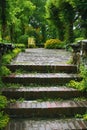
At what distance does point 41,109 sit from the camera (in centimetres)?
546

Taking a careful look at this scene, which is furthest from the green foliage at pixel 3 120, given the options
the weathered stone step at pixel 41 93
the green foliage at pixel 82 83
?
the green foliage at pixel 82 83

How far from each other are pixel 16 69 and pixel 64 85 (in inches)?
60.6

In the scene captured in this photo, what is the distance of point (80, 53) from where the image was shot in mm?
7387

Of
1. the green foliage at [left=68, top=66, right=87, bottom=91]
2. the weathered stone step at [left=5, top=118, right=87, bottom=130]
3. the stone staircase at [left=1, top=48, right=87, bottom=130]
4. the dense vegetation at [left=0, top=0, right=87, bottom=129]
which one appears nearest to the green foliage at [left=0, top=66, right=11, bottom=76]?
the dense vegetation at [left=0, top=0, right=87, bottom=129]

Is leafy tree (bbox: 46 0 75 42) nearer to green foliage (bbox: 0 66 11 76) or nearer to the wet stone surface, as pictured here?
the wet stone surface

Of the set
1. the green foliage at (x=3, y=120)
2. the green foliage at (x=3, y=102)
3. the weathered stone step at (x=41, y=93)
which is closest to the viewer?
the green foliage at (x=3, y=120)

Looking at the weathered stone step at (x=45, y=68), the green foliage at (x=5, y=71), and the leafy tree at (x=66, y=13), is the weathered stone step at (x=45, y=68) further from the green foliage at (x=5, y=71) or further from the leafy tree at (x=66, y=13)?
the leafy tree at (x=66, y=13)

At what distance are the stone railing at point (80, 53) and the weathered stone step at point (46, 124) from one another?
198 centimetres

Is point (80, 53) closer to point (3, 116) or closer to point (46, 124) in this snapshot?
point (46, 124)

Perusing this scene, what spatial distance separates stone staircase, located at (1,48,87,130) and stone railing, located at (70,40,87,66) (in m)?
0.34

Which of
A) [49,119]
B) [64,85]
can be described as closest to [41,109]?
[49,119]

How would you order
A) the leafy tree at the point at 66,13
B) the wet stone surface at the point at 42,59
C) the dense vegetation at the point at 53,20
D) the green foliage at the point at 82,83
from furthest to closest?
the leafy tree at the point at 66,13, the dense vegetation at the point at 53,20, the wet stone surface at the point at 42,59, the green foliage at the point at 82,83

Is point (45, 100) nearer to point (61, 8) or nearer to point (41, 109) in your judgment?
point (41, 109)

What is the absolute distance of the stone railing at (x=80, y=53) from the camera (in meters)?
6.73
